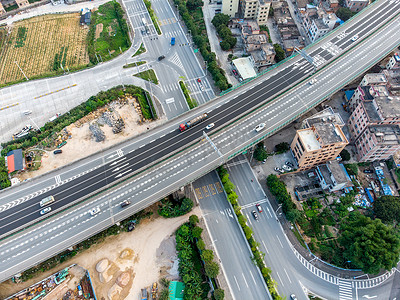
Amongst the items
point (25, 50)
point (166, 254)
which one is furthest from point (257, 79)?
point (25, 50)

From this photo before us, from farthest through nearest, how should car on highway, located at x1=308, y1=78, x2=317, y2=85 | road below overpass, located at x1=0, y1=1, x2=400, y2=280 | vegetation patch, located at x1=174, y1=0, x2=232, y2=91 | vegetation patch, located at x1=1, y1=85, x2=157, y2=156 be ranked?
vegetation patch, located at x1=174, y1=0, x2=232, y2=91 → car on highway, located at x1=308, y1=78, x2=317, y2=85 → vegetation patch, located at x1=1, y1=85, x2=157, y2=156 → road below overpass, located at x1=0, y1=1, x2=400, y2=280

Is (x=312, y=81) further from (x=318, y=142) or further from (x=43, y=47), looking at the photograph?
(x=43, y=47)

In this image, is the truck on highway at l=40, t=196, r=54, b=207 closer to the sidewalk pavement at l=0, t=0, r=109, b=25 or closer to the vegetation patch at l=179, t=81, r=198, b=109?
A: the vegetation patch at l=179, t=81, r=198, b=109

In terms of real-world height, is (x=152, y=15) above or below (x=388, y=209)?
above

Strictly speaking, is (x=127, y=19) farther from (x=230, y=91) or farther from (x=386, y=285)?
(x=386, y=285)

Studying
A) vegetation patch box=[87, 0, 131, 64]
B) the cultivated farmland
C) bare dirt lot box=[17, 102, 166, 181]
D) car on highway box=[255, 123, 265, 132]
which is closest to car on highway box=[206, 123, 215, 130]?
car on highway box=[255, 123, 265, 132]

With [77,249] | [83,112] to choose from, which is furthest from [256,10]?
[77,249]
